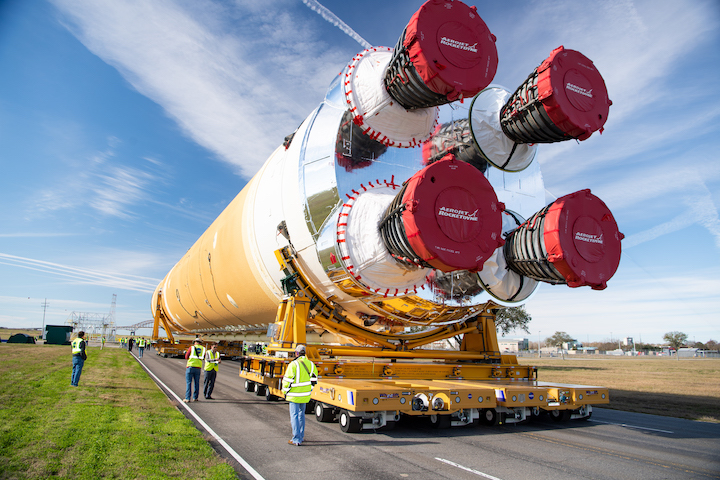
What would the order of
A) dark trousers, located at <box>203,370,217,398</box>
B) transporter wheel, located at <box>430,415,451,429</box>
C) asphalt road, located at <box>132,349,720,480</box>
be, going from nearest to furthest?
1. asphalt road, located at <box>132,349,720,480</box>
2. transporter wheel, located at <box>430,415,451,429</box>
3. dark trousers, located at <box>203,370,217,398</box>

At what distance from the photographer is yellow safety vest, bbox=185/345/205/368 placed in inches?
388

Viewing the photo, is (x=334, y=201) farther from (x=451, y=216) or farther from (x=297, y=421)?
(x=297, y=421)

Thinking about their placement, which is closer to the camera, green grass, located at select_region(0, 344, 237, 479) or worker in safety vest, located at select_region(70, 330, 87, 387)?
green grass, located at select_region(0, 344, 237, 479)

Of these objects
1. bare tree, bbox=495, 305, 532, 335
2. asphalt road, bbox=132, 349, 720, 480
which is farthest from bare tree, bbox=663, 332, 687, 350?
asphalt road, bbox=132, 349, 720, 480

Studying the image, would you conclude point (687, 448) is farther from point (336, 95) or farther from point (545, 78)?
point (336, 95)

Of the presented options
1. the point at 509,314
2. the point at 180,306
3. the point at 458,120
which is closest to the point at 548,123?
the point at 458,120

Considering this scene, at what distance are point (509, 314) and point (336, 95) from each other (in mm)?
25260

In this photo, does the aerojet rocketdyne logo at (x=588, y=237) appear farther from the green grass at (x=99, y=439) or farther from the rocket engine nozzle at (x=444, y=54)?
the green grass at (x=99, y=439)

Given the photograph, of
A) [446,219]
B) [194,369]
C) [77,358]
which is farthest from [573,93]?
[77,358]

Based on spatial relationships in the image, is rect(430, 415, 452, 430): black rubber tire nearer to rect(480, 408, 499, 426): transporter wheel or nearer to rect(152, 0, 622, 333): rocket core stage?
rect(480, 408, 499, 426): transporter wheel

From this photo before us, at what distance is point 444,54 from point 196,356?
812 centimetres

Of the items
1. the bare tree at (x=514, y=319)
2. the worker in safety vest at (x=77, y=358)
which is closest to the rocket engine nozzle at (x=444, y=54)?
the worker in safety vest at (x=77, y=358)

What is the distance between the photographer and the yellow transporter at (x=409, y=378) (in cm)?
636

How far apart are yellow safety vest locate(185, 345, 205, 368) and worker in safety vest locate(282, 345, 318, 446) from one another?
4.50 meters
